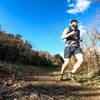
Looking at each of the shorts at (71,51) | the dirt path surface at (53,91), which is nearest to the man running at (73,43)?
the shorts at (71,51)

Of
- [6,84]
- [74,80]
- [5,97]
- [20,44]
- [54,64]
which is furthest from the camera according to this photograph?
[54,64]

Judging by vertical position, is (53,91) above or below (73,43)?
below

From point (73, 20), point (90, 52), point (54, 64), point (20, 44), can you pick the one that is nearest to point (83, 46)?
point (90, 52)

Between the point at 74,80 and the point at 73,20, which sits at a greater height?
the point at 73,20

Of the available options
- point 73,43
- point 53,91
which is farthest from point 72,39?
point 53,91

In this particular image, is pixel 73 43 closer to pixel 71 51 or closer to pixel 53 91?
pixel 71 51

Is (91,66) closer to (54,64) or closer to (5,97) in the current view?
(5,97)

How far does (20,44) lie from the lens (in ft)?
62.5

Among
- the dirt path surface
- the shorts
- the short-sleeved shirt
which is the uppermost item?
the short-sleeved shirt

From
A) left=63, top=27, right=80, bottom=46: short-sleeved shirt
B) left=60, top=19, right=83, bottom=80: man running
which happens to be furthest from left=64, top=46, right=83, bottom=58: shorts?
left=63, top=27, right=80, bottom=46: short-sleeved shirt

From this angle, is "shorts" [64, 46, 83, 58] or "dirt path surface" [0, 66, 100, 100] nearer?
"dirt path surface" [0, 66, 100, 100]

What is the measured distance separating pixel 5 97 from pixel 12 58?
33.0 ft

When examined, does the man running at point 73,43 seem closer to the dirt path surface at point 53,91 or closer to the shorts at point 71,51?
the shorts at point 71,51

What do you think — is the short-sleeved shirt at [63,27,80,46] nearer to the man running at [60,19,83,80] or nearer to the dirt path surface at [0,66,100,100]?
the man running at [60,19,83,80]
